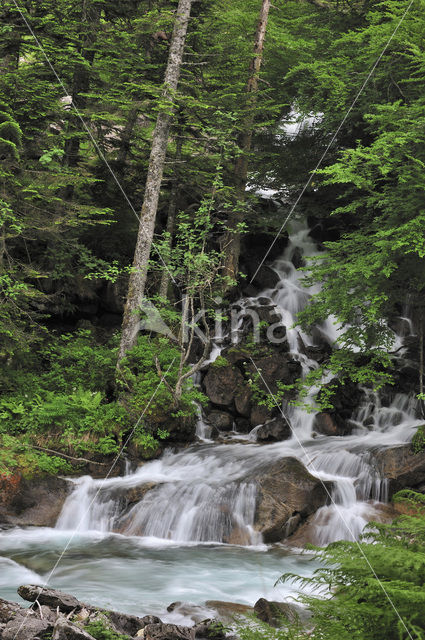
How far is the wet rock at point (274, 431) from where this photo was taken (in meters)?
11.8

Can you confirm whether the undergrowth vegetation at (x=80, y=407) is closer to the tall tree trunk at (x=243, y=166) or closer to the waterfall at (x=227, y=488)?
the waterfall at (x=227, y=488)

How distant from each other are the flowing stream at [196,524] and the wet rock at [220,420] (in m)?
0.34

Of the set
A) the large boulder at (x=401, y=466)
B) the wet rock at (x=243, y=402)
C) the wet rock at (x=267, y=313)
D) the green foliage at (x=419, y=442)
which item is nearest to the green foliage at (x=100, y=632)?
the large boulder at (x=401, y=466)

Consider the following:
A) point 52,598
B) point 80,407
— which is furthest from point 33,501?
point 52,598

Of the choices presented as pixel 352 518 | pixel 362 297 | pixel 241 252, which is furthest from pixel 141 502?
pixel 241 252

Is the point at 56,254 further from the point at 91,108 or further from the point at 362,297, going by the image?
the point at 362,297

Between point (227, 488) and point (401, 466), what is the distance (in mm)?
3215

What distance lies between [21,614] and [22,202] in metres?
8.62

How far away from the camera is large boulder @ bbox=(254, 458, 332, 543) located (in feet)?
27.6

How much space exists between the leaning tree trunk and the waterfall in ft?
9.52

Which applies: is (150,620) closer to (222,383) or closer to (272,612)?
(272,612)

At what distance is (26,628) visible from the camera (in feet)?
13.2

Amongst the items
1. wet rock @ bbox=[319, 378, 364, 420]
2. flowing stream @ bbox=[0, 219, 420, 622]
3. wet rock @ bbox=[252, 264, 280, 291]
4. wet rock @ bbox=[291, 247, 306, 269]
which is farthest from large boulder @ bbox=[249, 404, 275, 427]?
wet rock @ bbox=[291, 247, 306, 269]

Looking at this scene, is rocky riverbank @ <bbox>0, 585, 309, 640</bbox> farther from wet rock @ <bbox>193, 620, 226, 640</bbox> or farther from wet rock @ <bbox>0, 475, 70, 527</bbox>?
wet rock @ <bbox>0, 475, 70, 527</bbox>
